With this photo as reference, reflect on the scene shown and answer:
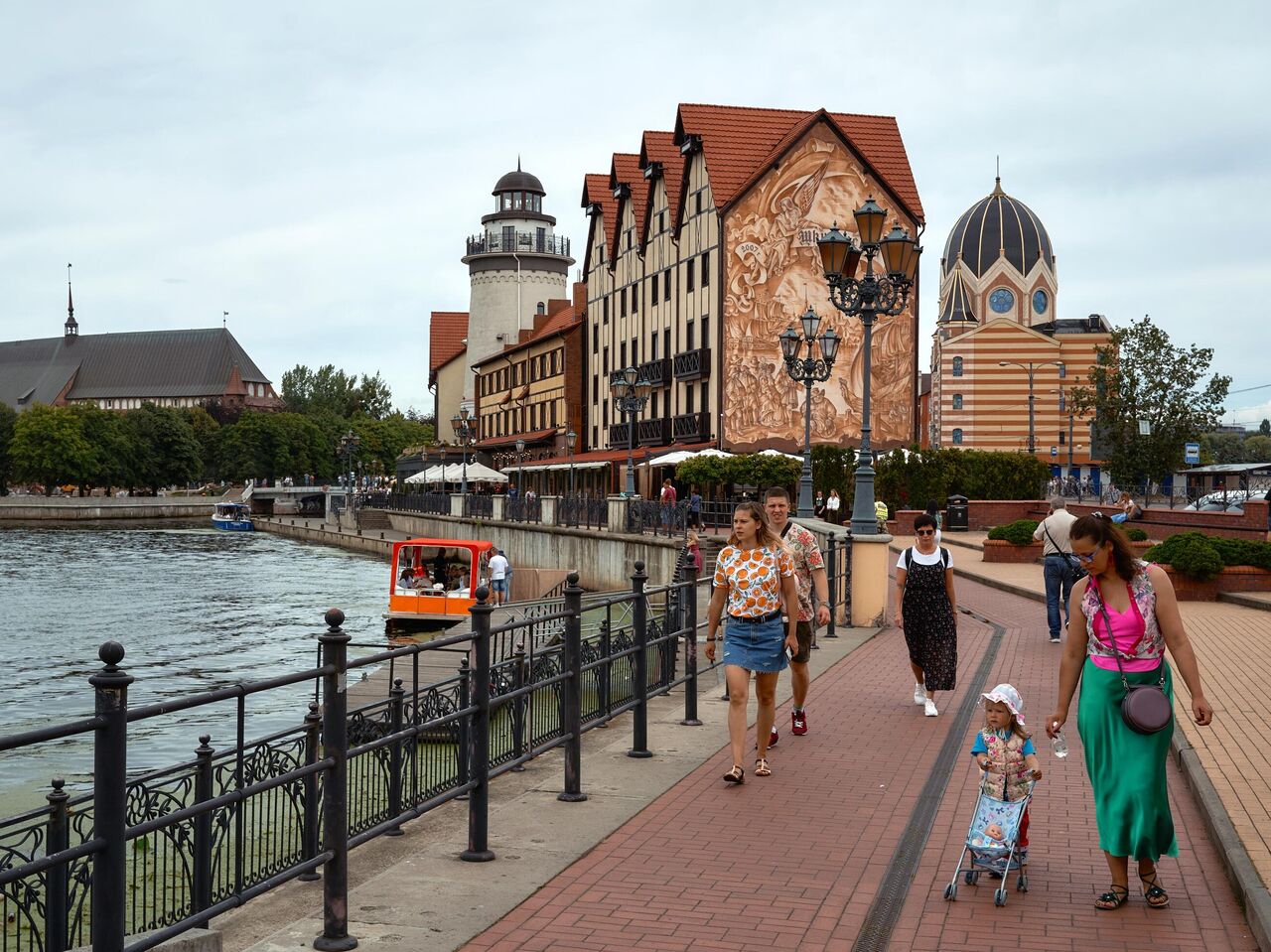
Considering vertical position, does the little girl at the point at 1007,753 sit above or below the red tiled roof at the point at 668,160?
below

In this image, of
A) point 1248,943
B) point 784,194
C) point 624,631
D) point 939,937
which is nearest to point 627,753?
point 624,631

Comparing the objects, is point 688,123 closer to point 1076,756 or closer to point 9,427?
point 1076,756

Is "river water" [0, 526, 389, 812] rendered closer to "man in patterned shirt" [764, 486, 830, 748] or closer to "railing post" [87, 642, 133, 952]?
"man in patterned shirt" [764, 486, 830, 748]

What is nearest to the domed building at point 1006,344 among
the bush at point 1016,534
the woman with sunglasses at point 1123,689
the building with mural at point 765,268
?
the building with mural at point 765,268

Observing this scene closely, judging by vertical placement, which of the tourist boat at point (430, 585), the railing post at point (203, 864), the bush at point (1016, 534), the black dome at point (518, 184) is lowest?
the tourist boat at point (430, 585)

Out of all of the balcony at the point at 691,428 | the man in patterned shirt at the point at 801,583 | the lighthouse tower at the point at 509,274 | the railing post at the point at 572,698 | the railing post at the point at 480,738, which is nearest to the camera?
the railing post at the point at 480,738

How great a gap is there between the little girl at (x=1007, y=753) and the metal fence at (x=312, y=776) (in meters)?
2.47

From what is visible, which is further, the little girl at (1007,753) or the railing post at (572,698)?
the railing post at (572,698)

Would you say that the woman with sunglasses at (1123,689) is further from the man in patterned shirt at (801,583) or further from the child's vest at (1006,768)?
the man in patterned shirt at (801,583)

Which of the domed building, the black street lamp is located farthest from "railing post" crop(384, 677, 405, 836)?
the domed building

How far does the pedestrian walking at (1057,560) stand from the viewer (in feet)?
52.5

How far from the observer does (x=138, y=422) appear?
141 meters

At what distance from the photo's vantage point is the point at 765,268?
169ft

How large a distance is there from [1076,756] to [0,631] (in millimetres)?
34851
